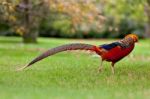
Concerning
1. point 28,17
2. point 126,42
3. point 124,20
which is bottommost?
point 124,20

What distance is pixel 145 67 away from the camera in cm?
1458

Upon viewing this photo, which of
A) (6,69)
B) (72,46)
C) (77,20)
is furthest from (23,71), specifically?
(77,20)

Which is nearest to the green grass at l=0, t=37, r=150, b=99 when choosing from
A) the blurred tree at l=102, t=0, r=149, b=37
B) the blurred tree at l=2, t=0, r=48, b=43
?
the blurred tree at l=2, t=0, r=48, b=43

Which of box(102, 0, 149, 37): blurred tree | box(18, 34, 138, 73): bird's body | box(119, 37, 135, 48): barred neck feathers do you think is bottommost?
box(102, 0, 149, 37): blurred tree

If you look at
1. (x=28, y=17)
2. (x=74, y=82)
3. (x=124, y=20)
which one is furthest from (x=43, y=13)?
(x=124, y=20)

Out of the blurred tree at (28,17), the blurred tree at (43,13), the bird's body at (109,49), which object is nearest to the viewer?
the bird's body at (109,49)

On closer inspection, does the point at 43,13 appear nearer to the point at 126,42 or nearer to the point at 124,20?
the point at 126,42

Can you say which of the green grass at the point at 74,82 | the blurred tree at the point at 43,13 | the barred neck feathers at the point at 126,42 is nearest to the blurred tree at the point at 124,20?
the blurred tree at the point at 43,13

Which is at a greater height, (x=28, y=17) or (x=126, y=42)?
(x=126, y=42)

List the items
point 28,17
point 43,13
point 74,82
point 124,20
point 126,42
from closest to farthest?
point 74,82 < point 126,42 < point 43,13 < point 28,17 < point 124,20

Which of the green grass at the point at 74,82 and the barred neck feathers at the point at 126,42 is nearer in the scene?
the green grass at the point at 74,82

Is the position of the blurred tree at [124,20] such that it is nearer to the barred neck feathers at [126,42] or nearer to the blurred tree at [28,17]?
the blurred tree at [28,17]

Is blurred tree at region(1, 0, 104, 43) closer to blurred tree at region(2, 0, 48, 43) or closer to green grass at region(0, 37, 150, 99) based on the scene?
blurred tree at region(2, 0, 48, 43)

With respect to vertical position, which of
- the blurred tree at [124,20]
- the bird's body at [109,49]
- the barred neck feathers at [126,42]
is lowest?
the blurred tree at [124,20]
